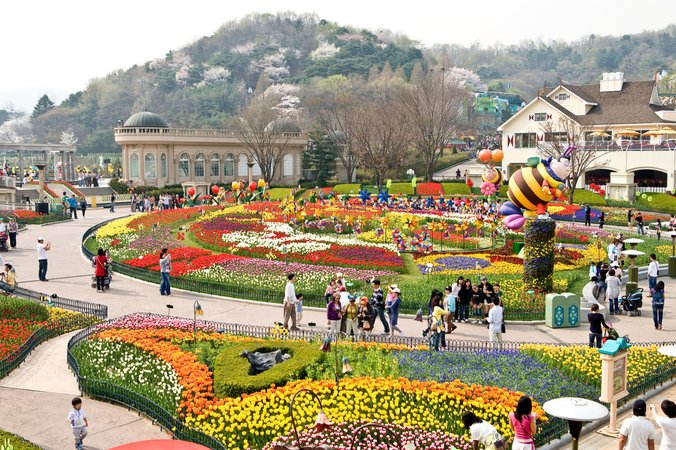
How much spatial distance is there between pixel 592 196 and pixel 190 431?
147 ft

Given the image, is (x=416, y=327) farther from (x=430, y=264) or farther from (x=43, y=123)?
(x=43, y=123)

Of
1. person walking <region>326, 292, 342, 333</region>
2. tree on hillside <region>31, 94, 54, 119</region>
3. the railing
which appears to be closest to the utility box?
person walking <region>326, 292, 342, 333</region>

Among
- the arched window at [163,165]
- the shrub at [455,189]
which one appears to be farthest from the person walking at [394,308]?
the arched window at [163,165]

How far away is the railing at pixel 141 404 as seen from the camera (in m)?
12.1

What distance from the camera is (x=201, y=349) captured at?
16406mm

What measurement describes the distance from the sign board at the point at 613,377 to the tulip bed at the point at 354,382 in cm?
114

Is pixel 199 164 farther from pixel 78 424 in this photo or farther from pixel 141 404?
pixel 78 424

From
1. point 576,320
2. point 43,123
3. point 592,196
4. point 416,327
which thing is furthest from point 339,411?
point 43,123

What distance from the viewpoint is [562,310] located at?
2077cm

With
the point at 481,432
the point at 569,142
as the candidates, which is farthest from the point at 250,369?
the point at 569,142

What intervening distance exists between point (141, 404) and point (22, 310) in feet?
26.2

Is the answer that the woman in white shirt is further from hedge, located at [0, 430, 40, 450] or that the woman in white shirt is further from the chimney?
the chimney

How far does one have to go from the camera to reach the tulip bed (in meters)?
12.5

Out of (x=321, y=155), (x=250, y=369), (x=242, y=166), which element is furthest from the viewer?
(x=321, y=155)
